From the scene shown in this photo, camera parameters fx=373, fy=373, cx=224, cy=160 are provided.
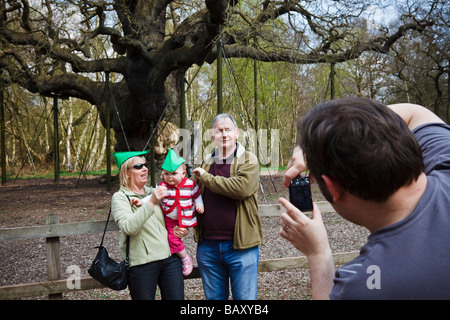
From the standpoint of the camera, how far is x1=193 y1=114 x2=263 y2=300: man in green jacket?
2.66 m

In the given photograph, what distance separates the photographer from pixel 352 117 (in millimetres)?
868

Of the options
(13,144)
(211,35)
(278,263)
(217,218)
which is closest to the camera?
(217,218)

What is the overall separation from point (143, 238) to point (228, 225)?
608 millimetres

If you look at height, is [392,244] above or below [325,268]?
above

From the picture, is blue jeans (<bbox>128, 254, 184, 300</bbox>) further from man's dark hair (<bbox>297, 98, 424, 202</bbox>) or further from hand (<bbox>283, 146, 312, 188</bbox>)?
man's dark hair (<bbox>297, 98, 424, 202</bbox>)

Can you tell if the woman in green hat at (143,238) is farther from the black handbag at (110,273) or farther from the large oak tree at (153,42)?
the large oak tree at (153,42)

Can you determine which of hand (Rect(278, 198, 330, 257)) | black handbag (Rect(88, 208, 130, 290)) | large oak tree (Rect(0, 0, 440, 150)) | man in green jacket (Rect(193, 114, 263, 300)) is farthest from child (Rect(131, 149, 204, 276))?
large oak tree (Rect(0, 0, 440, 150))

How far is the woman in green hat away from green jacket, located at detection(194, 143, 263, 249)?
31 centimetres

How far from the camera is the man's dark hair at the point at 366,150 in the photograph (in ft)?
2.73

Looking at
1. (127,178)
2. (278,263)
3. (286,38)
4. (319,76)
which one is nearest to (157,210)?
(127,178)

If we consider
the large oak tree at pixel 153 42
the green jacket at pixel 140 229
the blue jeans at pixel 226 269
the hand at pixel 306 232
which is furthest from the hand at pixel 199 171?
the large oak tree at pixel 153 42

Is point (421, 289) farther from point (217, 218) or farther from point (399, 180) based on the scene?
point (217, 218)

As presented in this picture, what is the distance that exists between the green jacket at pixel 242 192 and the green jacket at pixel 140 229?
1.03ft

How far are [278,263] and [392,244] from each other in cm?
290
